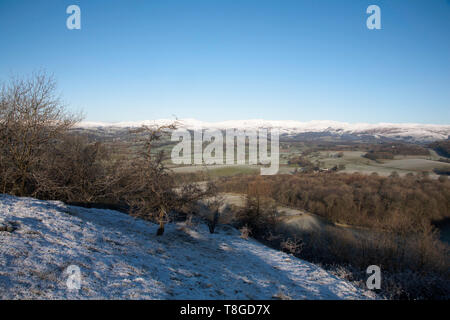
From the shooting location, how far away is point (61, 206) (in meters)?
11.3

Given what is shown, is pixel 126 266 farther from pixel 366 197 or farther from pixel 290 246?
pixel 366 197

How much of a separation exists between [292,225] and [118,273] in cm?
2933

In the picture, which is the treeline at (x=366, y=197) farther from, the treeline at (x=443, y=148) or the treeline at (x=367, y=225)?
the treeline at (x=443, y=148)

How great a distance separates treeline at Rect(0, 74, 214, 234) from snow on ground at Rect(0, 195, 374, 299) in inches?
68.4

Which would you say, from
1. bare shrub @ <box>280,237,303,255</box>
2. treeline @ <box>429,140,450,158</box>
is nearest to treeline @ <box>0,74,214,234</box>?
bare shrub @ <box>280,237,303,255</box>

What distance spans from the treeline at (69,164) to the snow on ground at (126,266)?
1.74m

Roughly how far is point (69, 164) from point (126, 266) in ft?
46.3

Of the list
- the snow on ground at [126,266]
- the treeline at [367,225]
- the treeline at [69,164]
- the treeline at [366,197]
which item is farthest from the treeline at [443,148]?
the treeline at [69,164]

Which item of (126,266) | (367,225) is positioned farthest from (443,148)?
(126,266)

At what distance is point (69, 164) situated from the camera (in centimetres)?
1745

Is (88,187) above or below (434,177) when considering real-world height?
above
